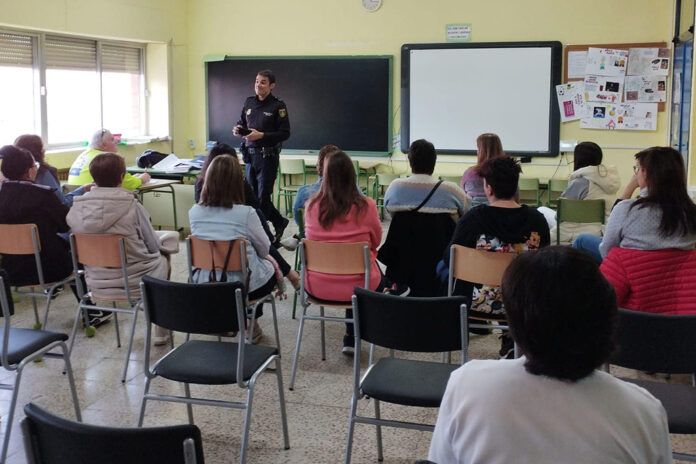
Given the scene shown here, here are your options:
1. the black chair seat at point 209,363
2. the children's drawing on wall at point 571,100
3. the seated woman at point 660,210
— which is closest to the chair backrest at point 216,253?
the black chair seat at point 209,363

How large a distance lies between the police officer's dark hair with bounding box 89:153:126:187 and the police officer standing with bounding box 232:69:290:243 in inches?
107

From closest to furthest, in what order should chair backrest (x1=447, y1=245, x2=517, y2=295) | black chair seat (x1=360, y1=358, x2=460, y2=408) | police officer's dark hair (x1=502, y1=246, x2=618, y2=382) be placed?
police officer's dark hair (x1=502, y1=246, x2=618, y2=382)
black chair seat (x1=360, y1=358, x2=460, y2=408)
chair backrest (x1=447, y1=245, x2=517, y2=295)

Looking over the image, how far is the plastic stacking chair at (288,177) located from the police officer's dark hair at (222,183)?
4.84 metres

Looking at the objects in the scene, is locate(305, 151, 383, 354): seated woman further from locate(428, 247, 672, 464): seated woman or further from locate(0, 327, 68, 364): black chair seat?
locate(428, 247, 672, 464): seated woman

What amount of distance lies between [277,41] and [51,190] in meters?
5.26

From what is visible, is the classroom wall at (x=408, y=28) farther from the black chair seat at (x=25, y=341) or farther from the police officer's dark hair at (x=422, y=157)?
the black chair seat at (x=25, y=341)

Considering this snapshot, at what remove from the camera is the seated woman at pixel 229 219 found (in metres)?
3.91

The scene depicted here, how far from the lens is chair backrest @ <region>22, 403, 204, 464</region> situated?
5.19 feet

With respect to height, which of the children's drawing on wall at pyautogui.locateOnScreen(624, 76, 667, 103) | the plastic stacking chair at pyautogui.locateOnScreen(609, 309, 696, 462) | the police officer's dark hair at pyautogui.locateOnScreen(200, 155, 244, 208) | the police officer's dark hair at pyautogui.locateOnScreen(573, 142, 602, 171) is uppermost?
the children's drawing on wall at pyautogui.locateOnScreen(624, 76, 667, 103)

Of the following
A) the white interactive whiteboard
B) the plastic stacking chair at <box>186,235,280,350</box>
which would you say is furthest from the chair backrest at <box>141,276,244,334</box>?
the white interactive whiteboard

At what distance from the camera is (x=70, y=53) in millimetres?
8086

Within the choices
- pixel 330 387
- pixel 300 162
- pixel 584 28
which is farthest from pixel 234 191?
pixel 584 28

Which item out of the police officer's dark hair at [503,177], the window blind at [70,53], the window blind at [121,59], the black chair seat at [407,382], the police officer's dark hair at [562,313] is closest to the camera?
the police officer's dark hair at [562,313]

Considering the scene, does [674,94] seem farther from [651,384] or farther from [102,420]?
[102,420]
